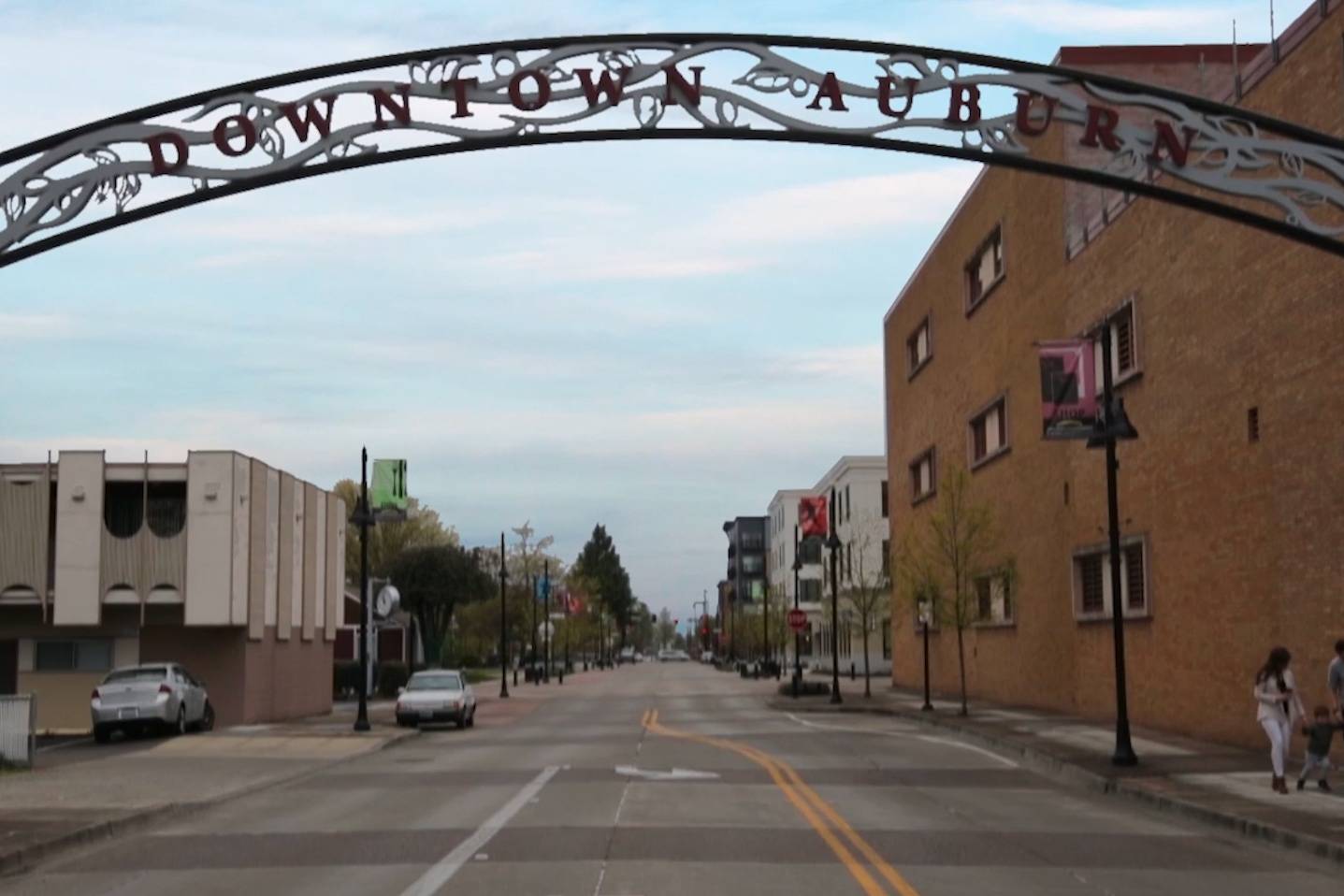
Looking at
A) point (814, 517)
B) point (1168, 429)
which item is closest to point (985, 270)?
point (814, 517)

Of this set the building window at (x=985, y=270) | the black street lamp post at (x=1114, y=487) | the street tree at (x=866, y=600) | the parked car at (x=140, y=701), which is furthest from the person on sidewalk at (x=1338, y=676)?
the street tree at (x=866, y=600)

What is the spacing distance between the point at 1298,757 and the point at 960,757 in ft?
18.9

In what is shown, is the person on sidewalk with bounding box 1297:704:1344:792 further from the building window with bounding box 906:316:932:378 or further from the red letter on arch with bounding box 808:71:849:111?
the building window with bounding box 906:316:932:378

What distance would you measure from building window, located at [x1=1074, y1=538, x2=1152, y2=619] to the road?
5.82 meters

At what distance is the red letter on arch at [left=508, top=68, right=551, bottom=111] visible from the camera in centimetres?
1355

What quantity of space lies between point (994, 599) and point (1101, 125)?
33126 millimetres

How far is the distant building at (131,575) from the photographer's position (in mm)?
35625

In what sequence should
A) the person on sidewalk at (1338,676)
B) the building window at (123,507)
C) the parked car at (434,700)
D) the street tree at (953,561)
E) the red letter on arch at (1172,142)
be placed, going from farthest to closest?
the street tree at (953,561), the parked car at (434,700), the building window at (123,507), the person on sidewalk at (1338,676), the red letter on arch at (1172,142)

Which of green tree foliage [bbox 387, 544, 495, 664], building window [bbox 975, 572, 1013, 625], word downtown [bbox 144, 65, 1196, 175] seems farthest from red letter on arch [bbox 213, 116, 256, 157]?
green tree foliage [bbox 387, 544, 495, 664]

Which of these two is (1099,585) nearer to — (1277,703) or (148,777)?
(1277,703)

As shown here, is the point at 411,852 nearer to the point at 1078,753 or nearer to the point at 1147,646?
the point at 1078,753

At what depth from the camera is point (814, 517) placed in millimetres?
57688

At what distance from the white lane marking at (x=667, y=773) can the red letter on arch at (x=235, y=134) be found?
12.6m

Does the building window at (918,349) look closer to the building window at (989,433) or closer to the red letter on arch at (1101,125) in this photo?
the building window at (989,433)
